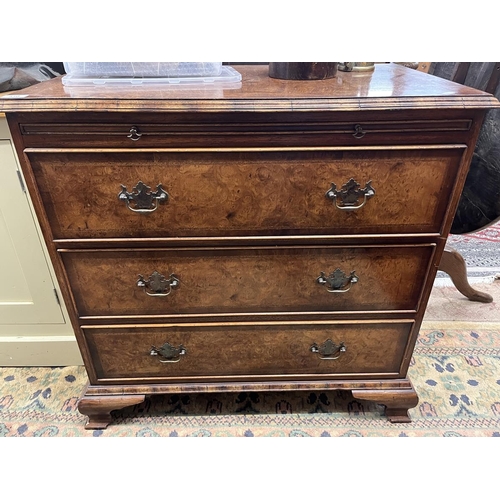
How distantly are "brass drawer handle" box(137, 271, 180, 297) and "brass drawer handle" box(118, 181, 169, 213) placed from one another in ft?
0.61

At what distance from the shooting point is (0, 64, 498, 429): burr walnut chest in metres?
0.81

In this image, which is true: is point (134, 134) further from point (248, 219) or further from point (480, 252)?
point (480, 252)

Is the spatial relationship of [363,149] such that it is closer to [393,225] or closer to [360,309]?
[393,225]

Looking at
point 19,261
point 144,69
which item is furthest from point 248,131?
point 19,261

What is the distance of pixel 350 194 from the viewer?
2.90 feet

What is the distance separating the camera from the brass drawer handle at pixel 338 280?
0.99m

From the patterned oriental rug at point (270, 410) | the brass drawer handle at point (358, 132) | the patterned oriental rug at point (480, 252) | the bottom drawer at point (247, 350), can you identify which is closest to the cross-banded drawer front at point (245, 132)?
the brass drawer handle at point (358, 132)

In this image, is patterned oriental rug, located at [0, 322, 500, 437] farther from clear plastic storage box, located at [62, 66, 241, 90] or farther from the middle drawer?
clear plastic storage box, located at [62, 66, 241, 90]

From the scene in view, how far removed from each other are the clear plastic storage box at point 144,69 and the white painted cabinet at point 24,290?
0.98ft

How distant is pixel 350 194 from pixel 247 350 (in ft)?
1.79

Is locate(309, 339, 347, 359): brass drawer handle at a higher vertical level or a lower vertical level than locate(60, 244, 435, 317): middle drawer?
lower

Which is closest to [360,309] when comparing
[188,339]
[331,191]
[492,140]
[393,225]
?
[393,225]

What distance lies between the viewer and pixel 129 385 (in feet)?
3.84

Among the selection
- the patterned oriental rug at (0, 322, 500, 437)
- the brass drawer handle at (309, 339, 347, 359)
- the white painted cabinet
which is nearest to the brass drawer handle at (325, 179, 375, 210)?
the brass drawer handle at (309, 339, 347, 359)
